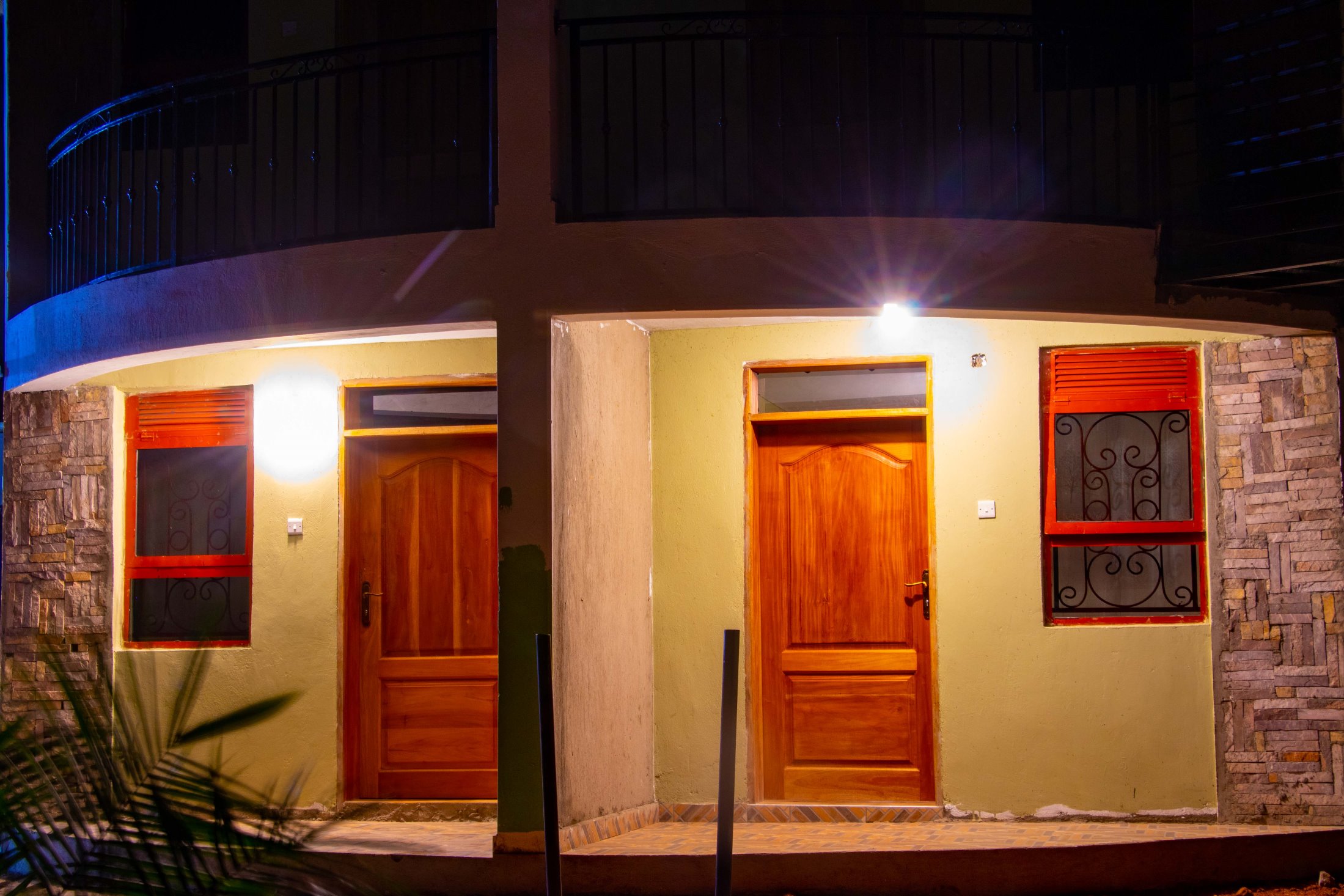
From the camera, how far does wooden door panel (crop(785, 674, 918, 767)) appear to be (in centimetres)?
714

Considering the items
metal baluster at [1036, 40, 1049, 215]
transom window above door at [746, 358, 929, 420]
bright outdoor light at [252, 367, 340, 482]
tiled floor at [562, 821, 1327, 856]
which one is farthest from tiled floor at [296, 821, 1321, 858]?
metal baluster at [1036, 40, 1049, 215]

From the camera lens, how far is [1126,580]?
6.96 meters

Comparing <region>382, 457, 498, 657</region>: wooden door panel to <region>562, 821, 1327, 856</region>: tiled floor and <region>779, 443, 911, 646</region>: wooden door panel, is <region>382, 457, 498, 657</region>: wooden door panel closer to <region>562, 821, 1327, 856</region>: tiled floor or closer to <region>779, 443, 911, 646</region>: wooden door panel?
<region>562, 821, 1327, 856</region>: tiled floor

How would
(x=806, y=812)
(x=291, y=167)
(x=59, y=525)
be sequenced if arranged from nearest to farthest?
(x=806, y=812)
(x=59, y=525)
(x=291, y=167)

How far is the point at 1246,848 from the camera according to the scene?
6.09 meters

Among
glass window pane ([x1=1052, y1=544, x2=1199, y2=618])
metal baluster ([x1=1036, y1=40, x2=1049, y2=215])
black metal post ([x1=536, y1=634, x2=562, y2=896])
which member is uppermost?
metal baluster ([x1=1036, y1=40, x2=1049, y2=215])

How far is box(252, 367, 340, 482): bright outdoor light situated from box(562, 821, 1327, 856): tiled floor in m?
2.97

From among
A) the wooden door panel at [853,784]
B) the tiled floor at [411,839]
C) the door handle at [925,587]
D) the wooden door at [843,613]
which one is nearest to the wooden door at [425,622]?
the tiled floor at [411,839]

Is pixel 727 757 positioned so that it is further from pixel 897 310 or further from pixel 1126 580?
pixel 1126 580

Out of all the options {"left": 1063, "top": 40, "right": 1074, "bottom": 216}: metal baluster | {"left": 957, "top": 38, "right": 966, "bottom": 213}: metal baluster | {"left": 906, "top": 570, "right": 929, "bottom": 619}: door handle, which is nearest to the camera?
{"left": 1063, "top": 40, "right": 1074, "bottom": 216}: metal baluster

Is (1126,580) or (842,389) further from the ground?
(842,389)

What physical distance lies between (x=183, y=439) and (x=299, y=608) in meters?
1.36

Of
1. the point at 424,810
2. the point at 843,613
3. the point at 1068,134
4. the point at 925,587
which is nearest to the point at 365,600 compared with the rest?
the point at 424,810

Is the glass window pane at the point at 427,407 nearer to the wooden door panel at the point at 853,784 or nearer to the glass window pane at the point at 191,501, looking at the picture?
the glass window pane at the point at 191,501
